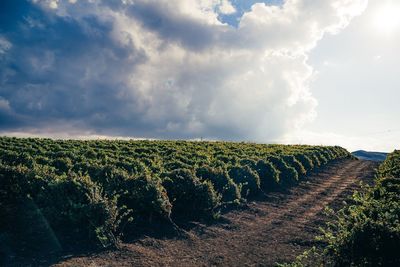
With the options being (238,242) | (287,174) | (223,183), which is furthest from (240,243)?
(287,174)

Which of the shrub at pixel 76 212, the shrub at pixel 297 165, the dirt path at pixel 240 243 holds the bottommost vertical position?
the dirt path at pixel 240 243

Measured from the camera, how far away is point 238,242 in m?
11.6

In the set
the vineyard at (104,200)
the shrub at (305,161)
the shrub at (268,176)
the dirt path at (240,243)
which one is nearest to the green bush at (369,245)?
the dirt path at (240,243)

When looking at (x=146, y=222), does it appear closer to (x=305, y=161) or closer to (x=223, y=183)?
(x=223, y=183)

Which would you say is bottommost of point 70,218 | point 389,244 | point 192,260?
point 192,260

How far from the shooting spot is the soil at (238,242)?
9.66m

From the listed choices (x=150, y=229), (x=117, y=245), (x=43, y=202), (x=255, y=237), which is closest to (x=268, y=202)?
(x=255, y=237)

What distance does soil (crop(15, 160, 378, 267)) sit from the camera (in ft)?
31.7

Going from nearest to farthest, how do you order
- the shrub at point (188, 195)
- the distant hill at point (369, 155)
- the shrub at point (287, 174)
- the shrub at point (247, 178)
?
the shrub at point (188, 195) → the shrub at point (247, 178) → the shrub at point (287, 174) → the distant hill at point (369, 155)

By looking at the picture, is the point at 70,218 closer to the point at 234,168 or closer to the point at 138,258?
the point at 138,258

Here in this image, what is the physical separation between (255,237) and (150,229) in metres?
3.54

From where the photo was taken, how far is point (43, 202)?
33.2 feet

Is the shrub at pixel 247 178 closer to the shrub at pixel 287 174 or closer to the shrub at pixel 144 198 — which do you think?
the shrub at pixel 287 174

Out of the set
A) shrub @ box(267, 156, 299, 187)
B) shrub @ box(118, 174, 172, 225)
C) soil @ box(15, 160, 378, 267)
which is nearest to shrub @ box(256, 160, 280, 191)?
shrub @ box(267, 156, 299, 187)
